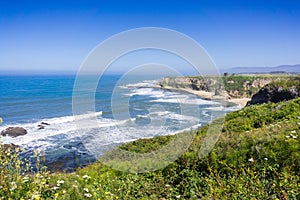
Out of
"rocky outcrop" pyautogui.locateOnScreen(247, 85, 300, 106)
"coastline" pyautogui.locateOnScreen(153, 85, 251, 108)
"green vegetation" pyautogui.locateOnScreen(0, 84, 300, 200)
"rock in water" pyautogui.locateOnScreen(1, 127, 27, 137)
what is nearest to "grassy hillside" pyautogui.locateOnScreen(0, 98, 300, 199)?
"green vegetation" pyautogui.locateOnScreen(0, 84, 300, 200)

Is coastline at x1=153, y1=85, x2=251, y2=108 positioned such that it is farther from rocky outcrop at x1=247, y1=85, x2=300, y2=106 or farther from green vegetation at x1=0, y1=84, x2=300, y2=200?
green vegetation at x1=0, y1=84, x2=300, y2=200

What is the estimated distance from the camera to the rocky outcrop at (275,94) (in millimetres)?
24953

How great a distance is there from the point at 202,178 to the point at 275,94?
27.8m

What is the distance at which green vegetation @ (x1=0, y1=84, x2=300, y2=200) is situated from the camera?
374 centimetres

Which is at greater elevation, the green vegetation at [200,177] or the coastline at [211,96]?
the green vegetation at [200,177]

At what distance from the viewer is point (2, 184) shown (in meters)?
3.65

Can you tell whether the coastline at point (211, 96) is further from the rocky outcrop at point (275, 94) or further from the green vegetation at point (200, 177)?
the green vegetation at point (200, 177)

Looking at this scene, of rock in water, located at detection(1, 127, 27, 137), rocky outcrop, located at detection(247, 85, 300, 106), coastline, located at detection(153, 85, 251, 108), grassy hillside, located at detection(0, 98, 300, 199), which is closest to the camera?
A: grassy hillside, located at detection(0, 98, 300, 199)

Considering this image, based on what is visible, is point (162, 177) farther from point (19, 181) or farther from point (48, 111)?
point (48, 111)

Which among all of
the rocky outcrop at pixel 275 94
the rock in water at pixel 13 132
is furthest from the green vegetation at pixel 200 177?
the rock in water at pixel 13 132

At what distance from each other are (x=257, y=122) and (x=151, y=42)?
25.8 feet

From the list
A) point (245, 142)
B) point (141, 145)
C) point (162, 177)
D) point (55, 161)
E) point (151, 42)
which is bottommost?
point (55, 161)

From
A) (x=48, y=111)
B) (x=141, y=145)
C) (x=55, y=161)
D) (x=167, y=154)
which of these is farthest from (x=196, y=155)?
(x=48, y=111)

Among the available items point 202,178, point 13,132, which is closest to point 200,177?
point 202,178
